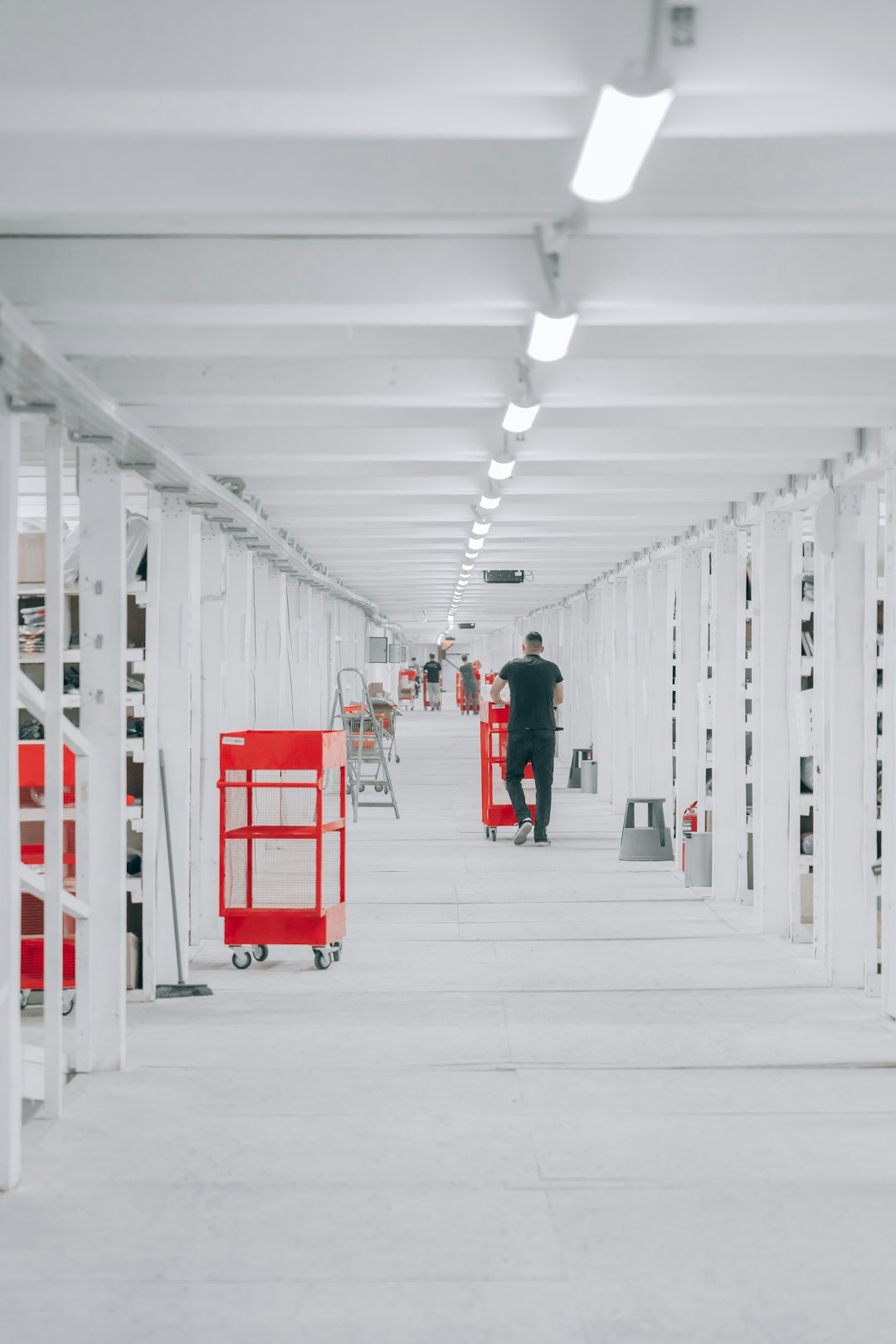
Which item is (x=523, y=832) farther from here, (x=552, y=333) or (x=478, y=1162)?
(x=552, y=333)

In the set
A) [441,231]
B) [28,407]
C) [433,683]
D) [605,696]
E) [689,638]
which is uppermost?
[441,231]

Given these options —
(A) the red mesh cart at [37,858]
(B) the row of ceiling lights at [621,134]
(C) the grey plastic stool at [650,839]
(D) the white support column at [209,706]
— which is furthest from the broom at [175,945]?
(C) the grey plastic stool at [650,839]

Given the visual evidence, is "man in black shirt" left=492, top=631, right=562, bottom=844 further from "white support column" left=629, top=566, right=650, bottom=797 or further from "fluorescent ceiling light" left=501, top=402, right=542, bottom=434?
"fluorescent ceiling light" left=501, top=402, right=542, bottom=434

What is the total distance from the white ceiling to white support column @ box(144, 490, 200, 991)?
0.48 meters

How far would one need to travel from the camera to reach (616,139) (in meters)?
2.33

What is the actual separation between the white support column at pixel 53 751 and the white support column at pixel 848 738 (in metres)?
3.89

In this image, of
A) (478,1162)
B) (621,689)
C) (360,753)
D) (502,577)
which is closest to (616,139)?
(478,1162)

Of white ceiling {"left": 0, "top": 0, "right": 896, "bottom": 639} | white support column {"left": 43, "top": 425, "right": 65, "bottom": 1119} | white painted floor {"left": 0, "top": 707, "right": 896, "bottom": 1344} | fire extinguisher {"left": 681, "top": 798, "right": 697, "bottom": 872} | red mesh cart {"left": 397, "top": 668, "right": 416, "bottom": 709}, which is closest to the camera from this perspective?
white ceiling {"left": 0, "top": 0, "right": 896, "bottom": 639}

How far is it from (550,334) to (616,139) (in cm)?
155

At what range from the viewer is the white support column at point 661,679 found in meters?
11.6

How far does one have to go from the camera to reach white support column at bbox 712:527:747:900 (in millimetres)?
8562

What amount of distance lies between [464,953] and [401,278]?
173 inches

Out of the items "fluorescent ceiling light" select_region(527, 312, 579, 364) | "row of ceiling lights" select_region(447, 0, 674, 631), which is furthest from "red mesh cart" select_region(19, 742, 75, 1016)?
"row of ceiling lights" select_region(447, 0, 674, 631)

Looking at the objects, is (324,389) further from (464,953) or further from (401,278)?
(464,953)
